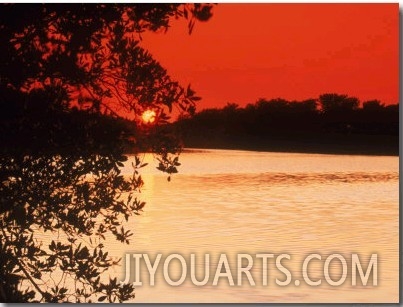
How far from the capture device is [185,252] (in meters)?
19.9

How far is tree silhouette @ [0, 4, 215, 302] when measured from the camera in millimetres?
7484

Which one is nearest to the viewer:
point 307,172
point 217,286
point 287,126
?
point 217,286

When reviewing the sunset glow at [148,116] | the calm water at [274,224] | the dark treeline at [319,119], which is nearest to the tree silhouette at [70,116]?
the sunset glow at [148,116]

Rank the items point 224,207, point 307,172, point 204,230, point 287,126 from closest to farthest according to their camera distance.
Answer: point 204,230, point 287,126, point 224,207, point 307,172

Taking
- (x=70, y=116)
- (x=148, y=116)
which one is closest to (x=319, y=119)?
(x=148, y=116)

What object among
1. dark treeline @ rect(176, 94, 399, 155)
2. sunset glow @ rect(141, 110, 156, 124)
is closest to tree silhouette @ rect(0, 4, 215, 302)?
sunset glow @ rect(141, 110, 156, 124)

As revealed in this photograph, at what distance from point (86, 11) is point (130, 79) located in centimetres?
66

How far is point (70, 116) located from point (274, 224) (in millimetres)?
18731

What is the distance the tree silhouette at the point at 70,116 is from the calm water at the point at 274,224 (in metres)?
0.52

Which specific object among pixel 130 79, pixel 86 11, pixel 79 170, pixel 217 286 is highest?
pixel 86 11

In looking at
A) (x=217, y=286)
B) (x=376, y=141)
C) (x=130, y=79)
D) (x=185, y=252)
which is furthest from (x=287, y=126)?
(x=130, y=79)

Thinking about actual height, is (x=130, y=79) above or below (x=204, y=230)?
above

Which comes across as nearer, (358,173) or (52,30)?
(52,30)

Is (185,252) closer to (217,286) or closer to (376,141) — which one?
(217,286)
